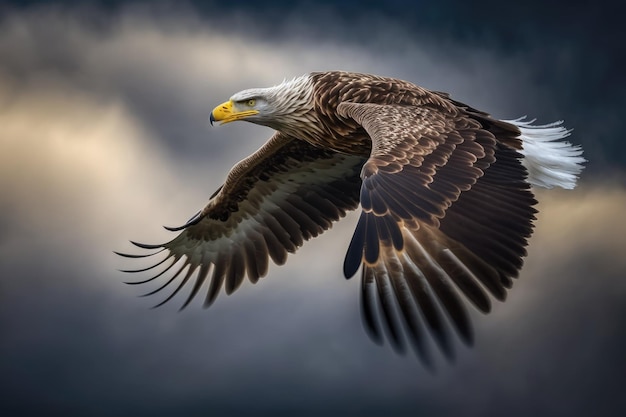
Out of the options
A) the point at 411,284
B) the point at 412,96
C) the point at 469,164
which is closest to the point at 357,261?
the point at 411,284

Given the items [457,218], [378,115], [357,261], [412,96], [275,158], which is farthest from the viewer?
[275,158]

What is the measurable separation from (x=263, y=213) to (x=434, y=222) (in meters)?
4.50

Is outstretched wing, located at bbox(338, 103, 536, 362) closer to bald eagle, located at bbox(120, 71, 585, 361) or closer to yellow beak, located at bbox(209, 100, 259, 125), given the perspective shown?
bald eagle, located at bbox(120, 71, 585, 361)

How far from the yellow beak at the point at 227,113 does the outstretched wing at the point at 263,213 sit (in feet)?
2.49

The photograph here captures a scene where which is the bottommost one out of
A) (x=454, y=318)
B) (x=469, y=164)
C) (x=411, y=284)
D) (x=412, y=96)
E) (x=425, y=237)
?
(x=454, y=318)

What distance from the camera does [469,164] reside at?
23.9 feet

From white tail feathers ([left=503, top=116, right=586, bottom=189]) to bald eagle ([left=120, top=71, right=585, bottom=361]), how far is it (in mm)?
14

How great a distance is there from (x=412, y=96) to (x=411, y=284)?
306cm

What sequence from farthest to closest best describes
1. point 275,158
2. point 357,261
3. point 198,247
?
point 198,247
point 275,158
point 357,261

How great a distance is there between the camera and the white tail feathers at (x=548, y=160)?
889 cm

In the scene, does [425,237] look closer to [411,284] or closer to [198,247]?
[411,284]

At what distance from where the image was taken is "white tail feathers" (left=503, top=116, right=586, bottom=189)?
29.2ft

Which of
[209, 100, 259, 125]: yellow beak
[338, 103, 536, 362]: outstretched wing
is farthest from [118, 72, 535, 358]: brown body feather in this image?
[209, 100, 259, 125]: yellow beak

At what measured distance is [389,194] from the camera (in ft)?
22.0
